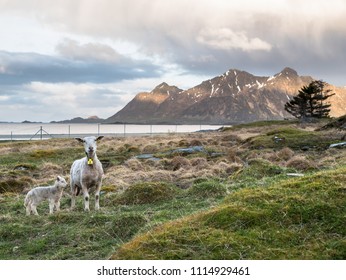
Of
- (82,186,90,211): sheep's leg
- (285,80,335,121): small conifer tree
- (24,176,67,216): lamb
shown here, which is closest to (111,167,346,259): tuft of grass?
(82,186,90,211): sheep's leg

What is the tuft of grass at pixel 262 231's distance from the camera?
7.50m

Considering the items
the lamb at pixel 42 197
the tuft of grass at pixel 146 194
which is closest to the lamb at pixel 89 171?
the lamb at pixel 42 197

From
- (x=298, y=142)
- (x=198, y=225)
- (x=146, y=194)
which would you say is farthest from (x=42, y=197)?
(x=298, y=142)

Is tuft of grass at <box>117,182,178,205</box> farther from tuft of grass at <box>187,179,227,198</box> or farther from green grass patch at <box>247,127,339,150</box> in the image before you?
green grass patch at <box>247,127,339,150</box>

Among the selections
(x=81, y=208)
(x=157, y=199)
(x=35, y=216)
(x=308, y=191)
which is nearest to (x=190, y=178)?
(x=157, y=199)

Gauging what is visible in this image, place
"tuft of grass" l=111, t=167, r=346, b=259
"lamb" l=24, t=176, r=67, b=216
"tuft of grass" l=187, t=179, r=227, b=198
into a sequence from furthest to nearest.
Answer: "lamb" l=24, t=176, r=67, b=216 → "tuft of grass" l=187, t=179, r=227, b=198 → "tuft of grass" l=111, t=167, r=346, b=259

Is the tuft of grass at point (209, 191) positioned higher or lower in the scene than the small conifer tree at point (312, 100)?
lower

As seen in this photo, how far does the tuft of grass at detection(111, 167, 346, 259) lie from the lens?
24.6 feet

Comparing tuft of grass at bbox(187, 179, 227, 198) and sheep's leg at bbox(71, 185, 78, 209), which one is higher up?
tuft of grass at bbox(187, 179, 227, 198)

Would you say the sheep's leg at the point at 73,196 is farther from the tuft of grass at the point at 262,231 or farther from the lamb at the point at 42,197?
the tuft of grass at the point at 262,231

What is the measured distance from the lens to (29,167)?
98.7 feet

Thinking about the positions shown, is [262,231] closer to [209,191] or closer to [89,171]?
[209,191]

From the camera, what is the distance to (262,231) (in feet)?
27.2
